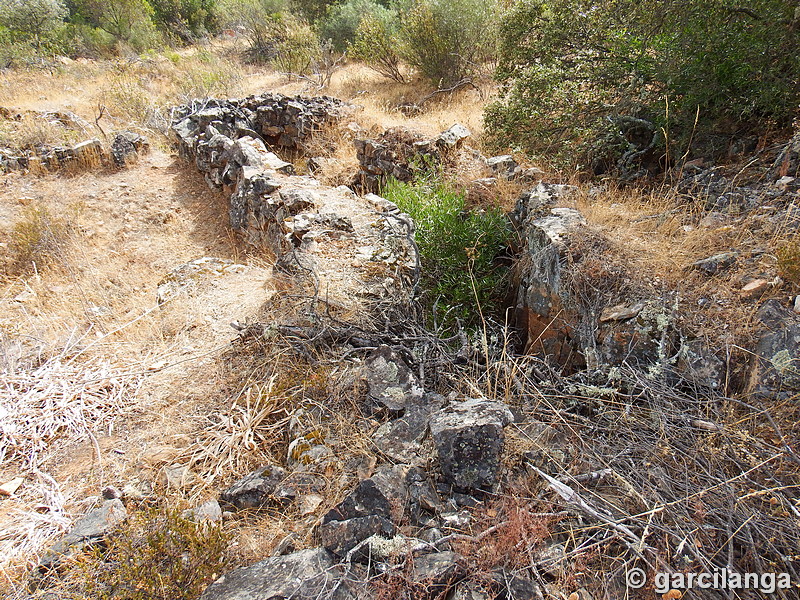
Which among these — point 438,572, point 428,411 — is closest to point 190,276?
point 428,411

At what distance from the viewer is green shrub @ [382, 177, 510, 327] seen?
4293 millimetres

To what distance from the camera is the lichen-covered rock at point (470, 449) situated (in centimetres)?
192

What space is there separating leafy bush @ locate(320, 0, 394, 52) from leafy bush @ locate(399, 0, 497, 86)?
5089 millimetres

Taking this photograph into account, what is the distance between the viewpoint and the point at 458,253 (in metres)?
4.65

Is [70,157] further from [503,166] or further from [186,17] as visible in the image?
[186,17]

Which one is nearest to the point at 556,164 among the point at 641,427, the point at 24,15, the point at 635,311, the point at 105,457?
the point at 635,311

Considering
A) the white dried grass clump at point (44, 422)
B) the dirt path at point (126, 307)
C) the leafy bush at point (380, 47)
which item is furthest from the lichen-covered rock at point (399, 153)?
the leafy bush at point (380, 47)

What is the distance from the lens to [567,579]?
156 cm

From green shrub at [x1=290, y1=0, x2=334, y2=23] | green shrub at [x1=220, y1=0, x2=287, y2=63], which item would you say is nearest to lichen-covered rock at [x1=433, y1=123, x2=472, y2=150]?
green shrub at [x1=220, y1=0, x2=287, y2=63]

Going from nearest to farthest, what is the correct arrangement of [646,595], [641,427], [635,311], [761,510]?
1. [646,595]
2. [761,510]
3. [641,427]
4. [635,311]

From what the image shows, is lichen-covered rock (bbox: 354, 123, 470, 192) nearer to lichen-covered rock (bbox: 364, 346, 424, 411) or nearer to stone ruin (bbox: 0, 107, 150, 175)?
stone ruin (bbox: 0, 107, 150, 175)

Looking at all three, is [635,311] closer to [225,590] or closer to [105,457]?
[225,590]

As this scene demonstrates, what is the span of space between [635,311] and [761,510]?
140 cm

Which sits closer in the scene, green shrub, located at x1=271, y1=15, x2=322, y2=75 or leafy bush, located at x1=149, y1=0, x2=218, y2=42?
green shrub, located at x1=271, y1=15, x2=322, y2=75
